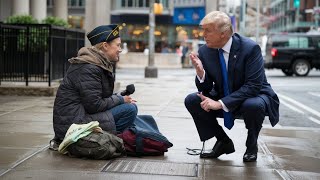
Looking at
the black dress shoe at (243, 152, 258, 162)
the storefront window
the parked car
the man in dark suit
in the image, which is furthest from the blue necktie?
the storefront window

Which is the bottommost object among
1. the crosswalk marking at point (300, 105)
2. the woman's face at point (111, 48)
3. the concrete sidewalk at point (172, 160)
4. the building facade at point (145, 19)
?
the crosswalk marking at point (300, 105)

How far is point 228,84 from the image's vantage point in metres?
5.80

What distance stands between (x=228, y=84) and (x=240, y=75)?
159 millimetres

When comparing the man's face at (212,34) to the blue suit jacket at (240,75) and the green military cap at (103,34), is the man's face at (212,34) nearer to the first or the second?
the blue suit jacket at (240,75)

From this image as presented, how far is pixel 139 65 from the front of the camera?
130 ft

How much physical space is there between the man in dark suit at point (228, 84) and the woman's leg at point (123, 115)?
640mm

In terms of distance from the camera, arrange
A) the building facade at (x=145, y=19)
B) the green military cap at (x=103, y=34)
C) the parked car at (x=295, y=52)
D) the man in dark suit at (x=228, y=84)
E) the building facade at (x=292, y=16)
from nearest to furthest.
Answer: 1. the man in dark suit at (x=228, y=84)
2. the green military cap at (x=103, y=34)
3. the parked car at (x=295, y=52)
4. the building facade at (x=145, y=19)
5. the building facade at (x=292, y=16)

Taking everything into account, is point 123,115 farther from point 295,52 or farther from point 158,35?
point 158,35

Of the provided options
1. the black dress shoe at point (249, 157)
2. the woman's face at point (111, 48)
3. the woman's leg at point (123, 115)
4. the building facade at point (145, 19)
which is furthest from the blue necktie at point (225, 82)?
the building facade at point (145, 19)

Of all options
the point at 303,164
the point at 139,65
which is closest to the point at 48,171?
the point at 303,164

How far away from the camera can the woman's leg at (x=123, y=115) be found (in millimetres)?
6016

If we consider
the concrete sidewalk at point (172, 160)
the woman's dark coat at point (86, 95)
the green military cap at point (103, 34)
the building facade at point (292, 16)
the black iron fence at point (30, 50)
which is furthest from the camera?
the building facade at point (292, 16)

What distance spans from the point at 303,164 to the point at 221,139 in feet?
2.99

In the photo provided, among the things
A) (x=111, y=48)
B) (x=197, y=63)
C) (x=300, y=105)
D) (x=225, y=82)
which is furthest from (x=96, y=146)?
(x=300, y=105)
